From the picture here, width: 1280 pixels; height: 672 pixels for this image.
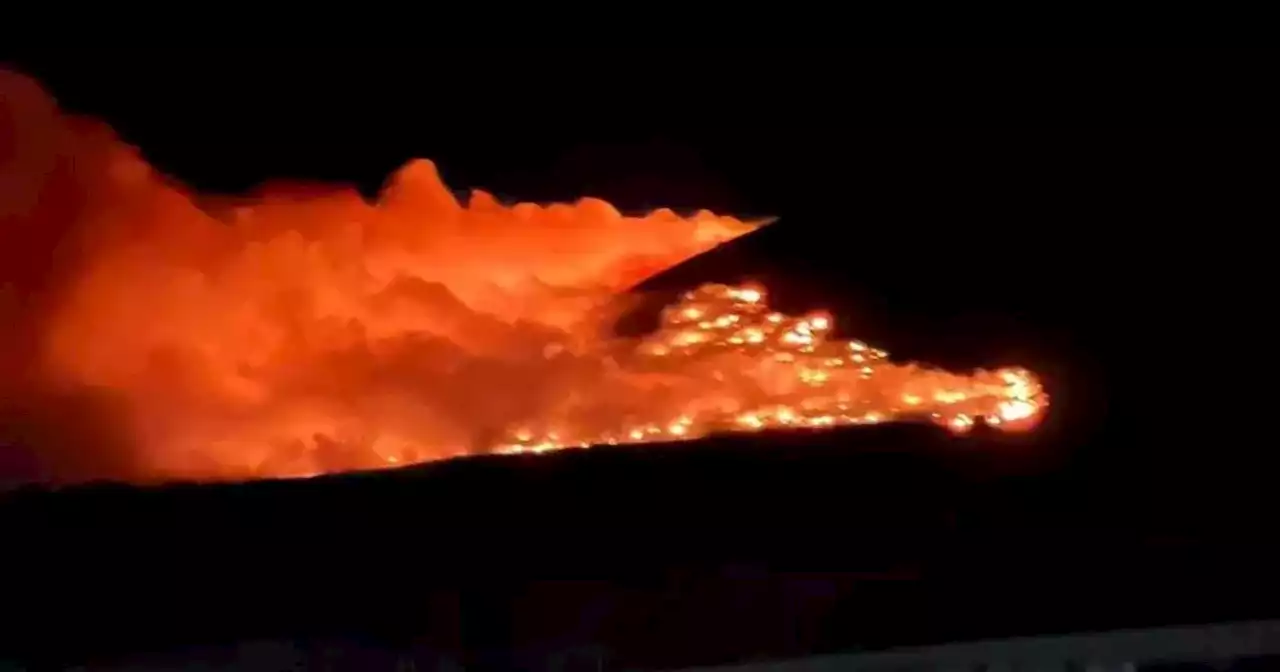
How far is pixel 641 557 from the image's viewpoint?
1.38 metres

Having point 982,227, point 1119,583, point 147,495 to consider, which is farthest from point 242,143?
point 1119,583

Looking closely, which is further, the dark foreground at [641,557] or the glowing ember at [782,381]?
the glowing ember at [782,381]

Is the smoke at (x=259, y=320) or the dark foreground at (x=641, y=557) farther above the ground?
the smoke at (x=259, y=320)

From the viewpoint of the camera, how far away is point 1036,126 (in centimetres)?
150

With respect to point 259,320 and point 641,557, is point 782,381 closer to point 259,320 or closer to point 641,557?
point 641,557

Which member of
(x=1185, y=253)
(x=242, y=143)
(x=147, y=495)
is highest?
(x=242, y=143)

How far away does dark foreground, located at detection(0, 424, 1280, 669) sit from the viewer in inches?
53.1

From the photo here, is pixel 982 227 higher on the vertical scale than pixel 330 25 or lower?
lower

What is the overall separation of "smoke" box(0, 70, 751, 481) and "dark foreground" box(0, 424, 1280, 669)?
1.7 inches

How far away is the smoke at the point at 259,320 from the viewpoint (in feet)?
4.54

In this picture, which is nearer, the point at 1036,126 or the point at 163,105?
the point at 163,105

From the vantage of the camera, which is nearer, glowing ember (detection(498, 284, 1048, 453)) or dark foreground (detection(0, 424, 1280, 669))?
dark foreground (detection(0, 424, 1280, 669))

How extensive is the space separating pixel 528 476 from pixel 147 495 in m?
0.33

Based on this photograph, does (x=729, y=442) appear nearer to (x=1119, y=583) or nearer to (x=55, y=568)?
(x=1119, y=583)
